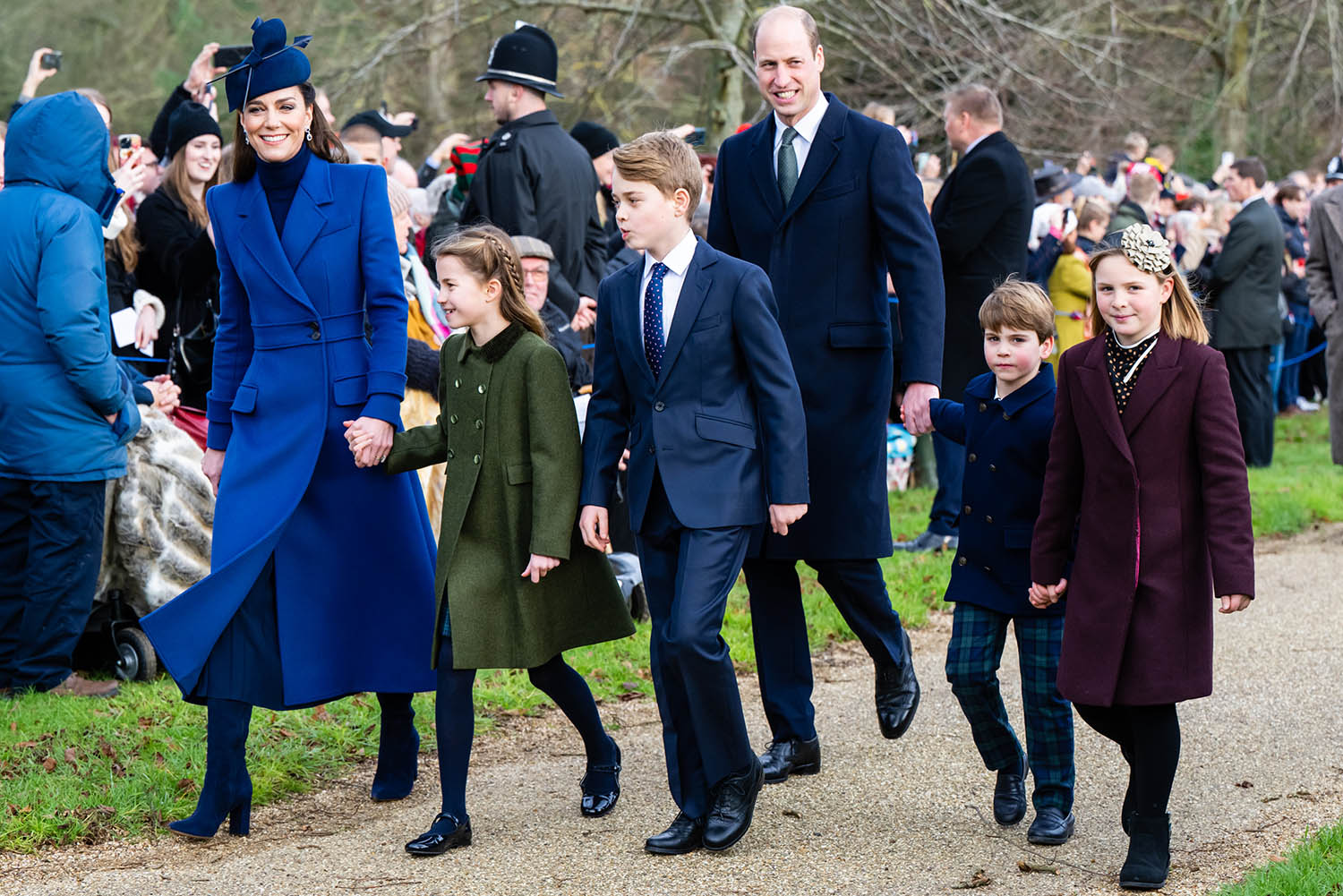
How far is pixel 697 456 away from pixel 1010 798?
1.36 metres

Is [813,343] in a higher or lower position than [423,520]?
higher

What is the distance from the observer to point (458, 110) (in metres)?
21.0

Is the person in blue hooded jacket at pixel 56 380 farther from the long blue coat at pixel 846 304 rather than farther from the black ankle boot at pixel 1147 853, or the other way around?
the black ankle boot at pixel 1147 853

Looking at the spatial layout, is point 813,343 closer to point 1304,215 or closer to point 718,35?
point 718,35

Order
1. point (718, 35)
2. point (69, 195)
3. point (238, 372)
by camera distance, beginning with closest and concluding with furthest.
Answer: point (238, 372) < point (69, 195) < point (718, 35)

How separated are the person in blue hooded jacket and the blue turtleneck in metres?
1.44

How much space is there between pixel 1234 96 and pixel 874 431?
69.7ft

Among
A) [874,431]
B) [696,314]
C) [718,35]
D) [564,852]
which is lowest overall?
[564,852]

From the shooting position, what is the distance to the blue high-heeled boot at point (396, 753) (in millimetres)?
5062

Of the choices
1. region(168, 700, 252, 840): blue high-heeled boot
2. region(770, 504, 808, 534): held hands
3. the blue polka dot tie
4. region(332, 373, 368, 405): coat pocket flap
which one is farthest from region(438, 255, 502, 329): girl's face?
region(168, 700, 252, 840): blue high-heeled boot

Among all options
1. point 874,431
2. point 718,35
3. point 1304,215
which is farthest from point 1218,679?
point 1304,215

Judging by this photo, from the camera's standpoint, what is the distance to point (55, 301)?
19.5 feet

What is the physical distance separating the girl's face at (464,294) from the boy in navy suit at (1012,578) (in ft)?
4.74

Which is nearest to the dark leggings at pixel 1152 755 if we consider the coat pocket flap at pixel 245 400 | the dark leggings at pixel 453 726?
the dark leggings at pixel 453 726
